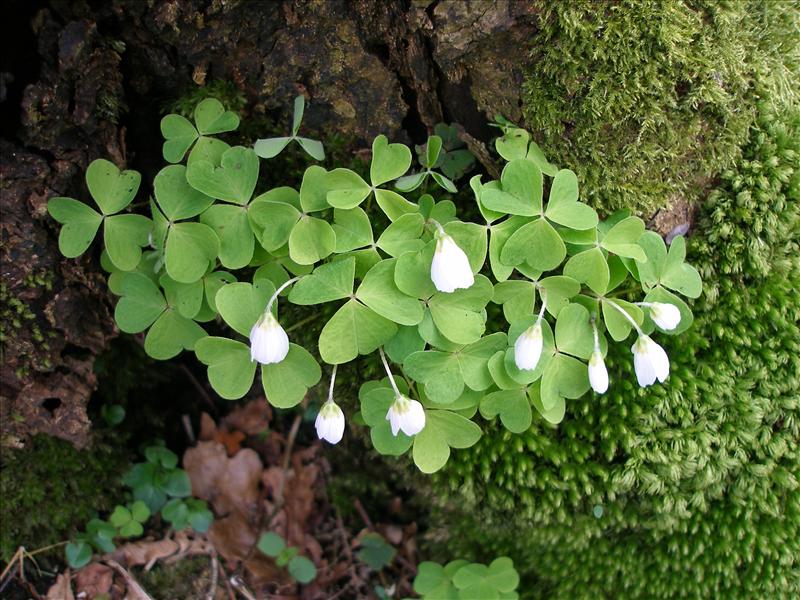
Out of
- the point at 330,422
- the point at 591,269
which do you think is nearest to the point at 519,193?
the point at 591,269

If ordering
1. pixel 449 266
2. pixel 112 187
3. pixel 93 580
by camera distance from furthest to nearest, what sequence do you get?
1. pixel 93 580
2. pixel 112 187
3. pixel 449 266

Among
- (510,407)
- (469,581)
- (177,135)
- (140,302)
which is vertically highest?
(177,135)

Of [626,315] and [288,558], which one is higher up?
[626,315]

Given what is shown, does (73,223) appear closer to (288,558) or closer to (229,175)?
(229,175)

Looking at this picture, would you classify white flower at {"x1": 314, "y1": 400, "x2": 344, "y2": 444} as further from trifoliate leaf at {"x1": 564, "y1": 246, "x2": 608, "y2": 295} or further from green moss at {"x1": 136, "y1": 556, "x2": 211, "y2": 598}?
green moss at {"x1": 136, "y1": 556, "x2": 211, "y2": 598}

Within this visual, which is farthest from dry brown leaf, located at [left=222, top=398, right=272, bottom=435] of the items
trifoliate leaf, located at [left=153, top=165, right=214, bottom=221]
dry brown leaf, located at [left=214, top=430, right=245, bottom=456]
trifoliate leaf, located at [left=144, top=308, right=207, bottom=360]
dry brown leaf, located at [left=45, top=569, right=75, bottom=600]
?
trifoliate leaf, located at [left=153, top=165, right=214, bottom=221]

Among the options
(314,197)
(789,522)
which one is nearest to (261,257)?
(314,197)
